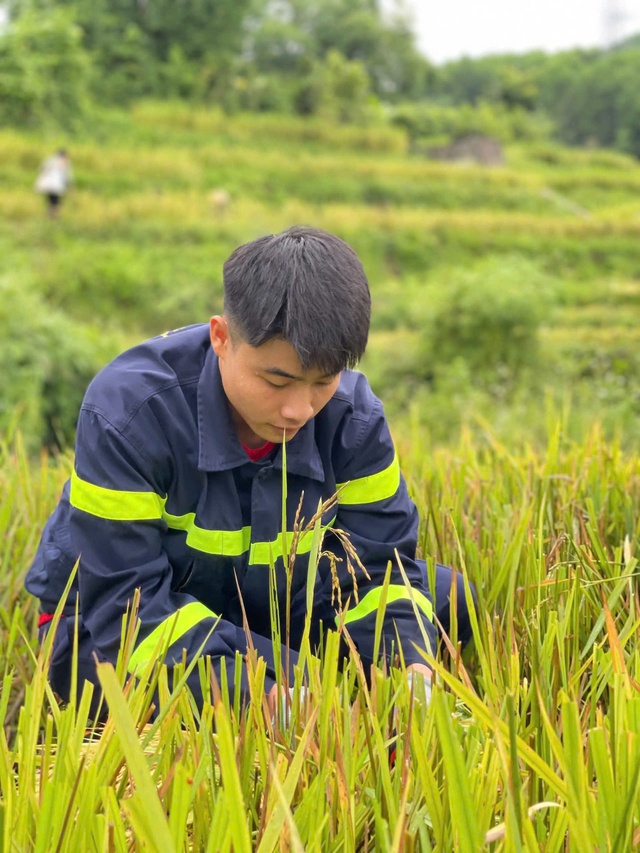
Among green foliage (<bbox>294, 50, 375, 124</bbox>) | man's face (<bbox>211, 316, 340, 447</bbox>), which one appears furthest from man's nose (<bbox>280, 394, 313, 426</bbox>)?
green foliage (<bbox>294, 50, 375, 124</bbox>)

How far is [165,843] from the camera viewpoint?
2.11ft

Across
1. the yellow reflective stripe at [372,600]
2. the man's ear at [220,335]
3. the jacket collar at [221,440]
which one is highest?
the man's ear at [220,335]

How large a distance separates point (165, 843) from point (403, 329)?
11.4 m

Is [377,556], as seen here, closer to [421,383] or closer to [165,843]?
[165,843]

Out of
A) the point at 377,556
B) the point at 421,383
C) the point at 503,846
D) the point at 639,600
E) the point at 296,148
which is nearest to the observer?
the point at 503,846

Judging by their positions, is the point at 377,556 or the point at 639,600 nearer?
the point at 639,600

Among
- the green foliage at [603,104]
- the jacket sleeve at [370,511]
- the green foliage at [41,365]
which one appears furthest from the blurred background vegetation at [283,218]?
the green foliage at [603,104]

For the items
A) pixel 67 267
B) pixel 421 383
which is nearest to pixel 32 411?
pixel 421 383

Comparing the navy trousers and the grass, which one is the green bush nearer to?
the navy trousers

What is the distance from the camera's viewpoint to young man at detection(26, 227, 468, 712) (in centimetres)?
135

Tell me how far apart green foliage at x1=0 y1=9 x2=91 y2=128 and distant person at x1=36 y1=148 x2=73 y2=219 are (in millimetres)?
2957

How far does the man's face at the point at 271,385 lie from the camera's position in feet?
4.41

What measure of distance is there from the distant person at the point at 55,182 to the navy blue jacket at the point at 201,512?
41.7 feet

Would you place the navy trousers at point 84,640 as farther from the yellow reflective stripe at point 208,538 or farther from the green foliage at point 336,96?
the green foliage at point 336,96
